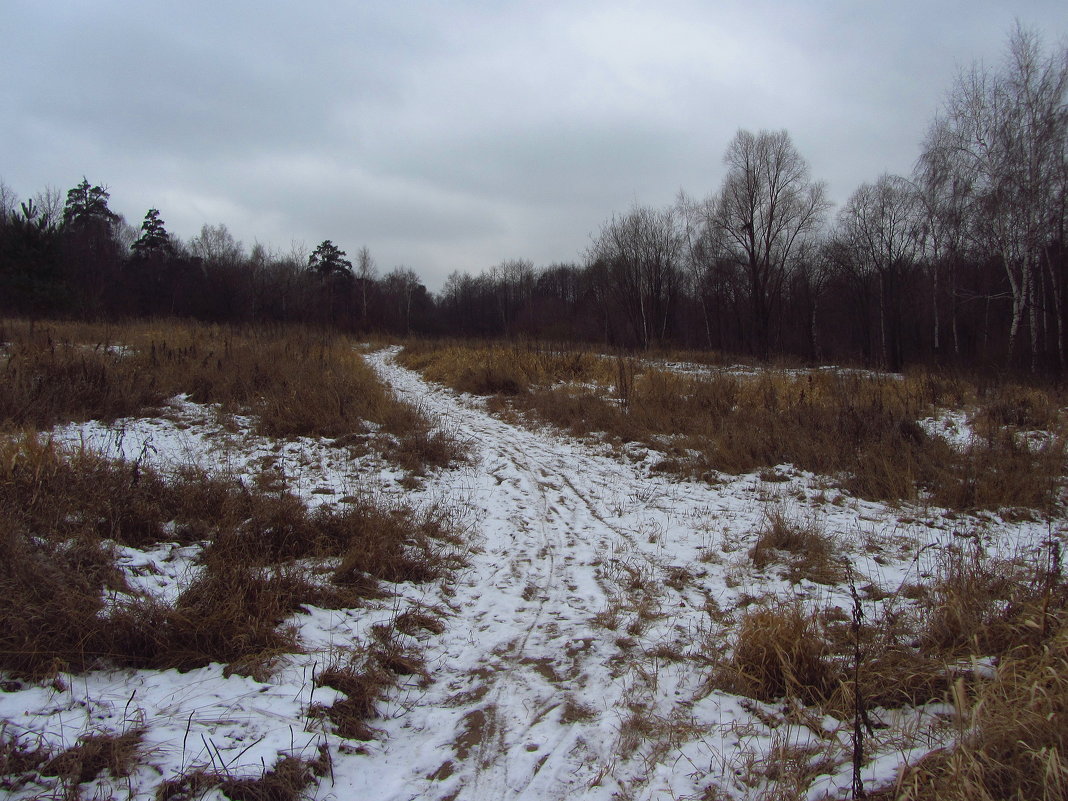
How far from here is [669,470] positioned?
24.3 feet

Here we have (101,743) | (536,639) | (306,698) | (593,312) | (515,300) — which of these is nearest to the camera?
(101,743)

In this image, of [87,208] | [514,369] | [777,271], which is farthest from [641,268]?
[87,208]

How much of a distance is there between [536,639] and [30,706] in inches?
99.0

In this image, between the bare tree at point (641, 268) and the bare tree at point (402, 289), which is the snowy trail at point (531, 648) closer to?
the bare tree at point (641, 268)

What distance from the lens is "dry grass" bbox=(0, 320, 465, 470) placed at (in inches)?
281

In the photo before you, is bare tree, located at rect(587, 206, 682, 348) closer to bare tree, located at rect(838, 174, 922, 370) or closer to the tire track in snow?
bare tree, located at rect(838, 174, 922, 370)

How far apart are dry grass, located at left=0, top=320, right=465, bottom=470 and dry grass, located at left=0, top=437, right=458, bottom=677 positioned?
218 centimetres

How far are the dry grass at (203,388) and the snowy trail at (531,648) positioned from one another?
2251mm

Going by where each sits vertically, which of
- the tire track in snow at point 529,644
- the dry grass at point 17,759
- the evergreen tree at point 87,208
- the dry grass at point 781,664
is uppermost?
the evergreen tree at point 87,208

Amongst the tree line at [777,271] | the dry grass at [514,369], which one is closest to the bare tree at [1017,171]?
the tree line at [777,271]

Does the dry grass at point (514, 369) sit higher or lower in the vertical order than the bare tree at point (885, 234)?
lower

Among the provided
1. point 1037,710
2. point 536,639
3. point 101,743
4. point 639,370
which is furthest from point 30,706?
point 639,370

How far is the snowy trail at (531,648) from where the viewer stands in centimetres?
228

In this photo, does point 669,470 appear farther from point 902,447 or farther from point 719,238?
point 719,238
